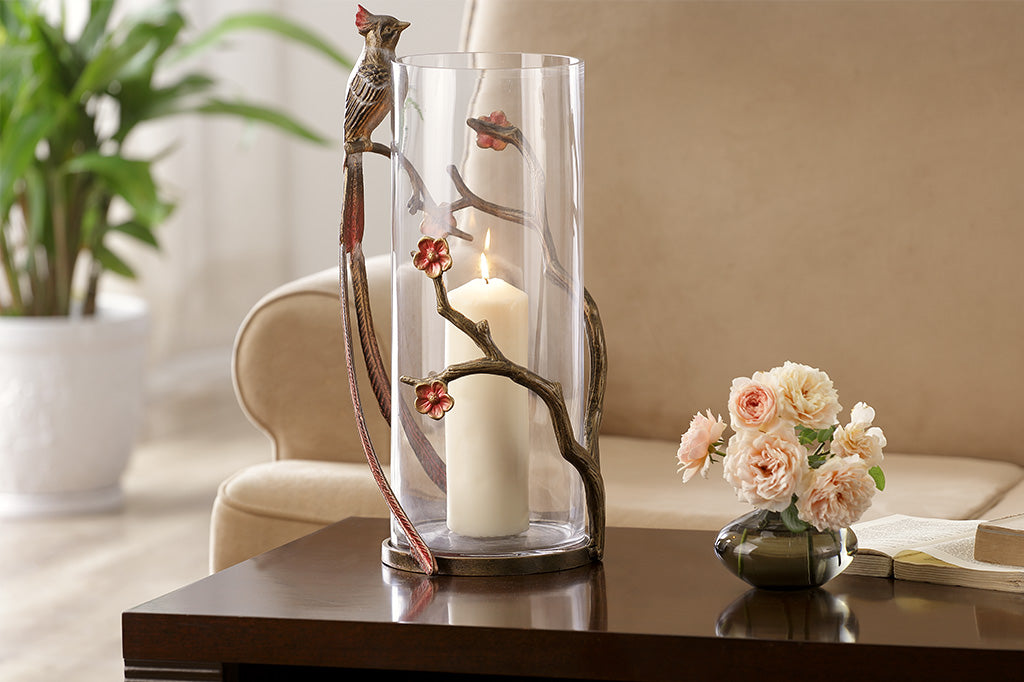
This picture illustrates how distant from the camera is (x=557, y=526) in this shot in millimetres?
845

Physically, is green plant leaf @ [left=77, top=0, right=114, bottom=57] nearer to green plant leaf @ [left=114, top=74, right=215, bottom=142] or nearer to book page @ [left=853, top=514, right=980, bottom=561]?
green plant leaf @ [left=114, top=74, right=215, bottom=142]

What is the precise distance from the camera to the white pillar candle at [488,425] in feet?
2.65

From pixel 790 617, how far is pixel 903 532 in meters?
0.20

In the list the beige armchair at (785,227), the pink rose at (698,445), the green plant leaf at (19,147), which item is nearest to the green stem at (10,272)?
A: the green plant leaf at (19,147)

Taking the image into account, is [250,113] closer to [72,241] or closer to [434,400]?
[72,241]

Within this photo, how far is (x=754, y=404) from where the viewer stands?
761 millimetres

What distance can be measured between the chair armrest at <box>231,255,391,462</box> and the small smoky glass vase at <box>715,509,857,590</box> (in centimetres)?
67

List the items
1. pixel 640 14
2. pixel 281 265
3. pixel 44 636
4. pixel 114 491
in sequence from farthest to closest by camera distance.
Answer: pixel 281 265, pixel 114 491, pixel 44 636, pixel 640 14

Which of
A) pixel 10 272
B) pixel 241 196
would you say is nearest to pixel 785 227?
pixel 10 272

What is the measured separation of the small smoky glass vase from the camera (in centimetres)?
76

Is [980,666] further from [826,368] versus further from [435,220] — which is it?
[826,368]

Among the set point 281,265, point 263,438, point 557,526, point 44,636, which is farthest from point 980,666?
point 281,265

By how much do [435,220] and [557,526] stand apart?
0.70 ft

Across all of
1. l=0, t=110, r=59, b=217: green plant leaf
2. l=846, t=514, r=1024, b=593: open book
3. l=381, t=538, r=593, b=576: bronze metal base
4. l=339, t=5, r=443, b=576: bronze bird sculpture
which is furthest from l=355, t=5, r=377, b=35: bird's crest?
l=0, t=110, r=59, b=217: green plant leaf
